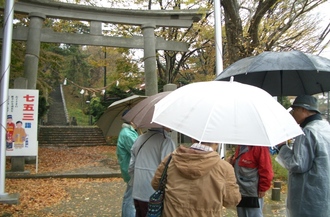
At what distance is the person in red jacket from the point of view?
10.2 ft

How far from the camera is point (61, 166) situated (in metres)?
10.6

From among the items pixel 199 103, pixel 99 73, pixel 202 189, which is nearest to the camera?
pixel 202 189

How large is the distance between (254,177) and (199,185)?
53.7 inches

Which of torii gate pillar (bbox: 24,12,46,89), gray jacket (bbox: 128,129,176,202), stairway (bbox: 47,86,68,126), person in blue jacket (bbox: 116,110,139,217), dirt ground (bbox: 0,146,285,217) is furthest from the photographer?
stairway (bbox: 47,86,68,126)

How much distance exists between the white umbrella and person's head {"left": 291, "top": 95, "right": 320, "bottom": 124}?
1.86ft

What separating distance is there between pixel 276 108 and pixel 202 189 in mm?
819

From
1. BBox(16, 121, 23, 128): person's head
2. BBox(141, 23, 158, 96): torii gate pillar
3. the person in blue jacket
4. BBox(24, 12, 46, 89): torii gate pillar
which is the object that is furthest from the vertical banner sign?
the person in blue jacket

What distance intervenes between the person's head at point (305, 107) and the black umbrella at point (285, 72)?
259 millimetres

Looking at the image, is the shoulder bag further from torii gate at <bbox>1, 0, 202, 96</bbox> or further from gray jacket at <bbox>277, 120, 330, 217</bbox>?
torii gate at <bbox>1, 0, 202, 96</bbox>

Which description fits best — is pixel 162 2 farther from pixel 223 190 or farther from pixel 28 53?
pixel 223 190

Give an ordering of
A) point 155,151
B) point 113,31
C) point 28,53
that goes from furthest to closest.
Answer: point 113,31 → point 28,53 → point 155,151

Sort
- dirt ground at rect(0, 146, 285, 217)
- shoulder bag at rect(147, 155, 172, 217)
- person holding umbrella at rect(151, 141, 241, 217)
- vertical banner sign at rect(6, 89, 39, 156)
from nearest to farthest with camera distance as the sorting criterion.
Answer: person holding umbrella at rect(151, 141, 241, 217), shoulder bag at rect(147, 155, 172, 217), dirt ground at rect(0, 146, 285, 217), vertical banner sign at rect(6, 89, 39, 156)

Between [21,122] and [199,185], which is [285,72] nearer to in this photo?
[199,185]

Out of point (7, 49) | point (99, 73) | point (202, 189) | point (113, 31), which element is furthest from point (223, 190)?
point (99, 73)
